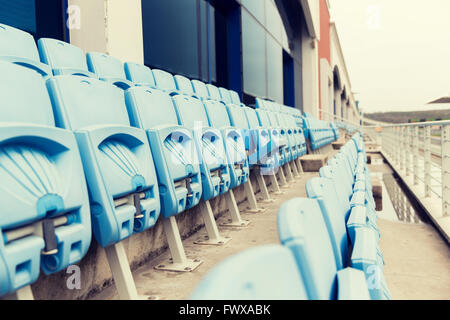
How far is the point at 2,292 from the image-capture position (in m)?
0.31

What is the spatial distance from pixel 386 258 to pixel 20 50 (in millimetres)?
1117

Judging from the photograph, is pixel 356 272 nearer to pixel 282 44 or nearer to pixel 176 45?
pixel 176 45

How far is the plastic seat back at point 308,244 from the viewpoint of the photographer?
0.24 m

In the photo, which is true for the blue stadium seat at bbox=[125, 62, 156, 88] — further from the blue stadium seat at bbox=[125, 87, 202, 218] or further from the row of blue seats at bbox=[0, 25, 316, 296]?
the blue stadium seat at bbox=[125, 87, 202, 218]

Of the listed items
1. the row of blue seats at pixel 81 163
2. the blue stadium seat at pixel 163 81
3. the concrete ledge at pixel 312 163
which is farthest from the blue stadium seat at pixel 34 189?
the concrete ledge at pixel 312 163

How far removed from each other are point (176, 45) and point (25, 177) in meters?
1.76

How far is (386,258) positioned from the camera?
1131mm

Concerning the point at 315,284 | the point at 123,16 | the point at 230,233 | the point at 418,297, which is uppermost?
the point at 123,16

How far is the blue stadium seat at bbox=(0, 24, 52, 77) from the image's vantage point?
0.73 meters

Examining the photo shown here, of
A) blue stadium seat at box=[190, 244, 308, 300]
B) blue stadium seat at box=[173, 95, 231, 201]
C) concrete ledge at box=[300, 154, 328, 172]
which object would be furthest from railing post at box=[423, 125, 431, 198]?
blue stadium seat at box=[190, 244, 308, 300]

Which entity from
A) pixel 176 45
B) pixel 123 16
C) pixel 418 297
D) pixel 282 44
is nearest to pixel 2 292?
pixel 418 297

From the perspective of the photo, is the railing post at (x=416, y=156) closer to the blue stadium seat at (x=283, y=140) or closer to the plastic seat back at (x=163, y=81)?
the blue stadium seat at (x=283, y=140)

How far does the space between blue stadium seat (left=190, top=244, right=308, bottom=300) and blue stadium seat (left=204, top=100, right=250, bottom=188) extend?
66 centimetres
